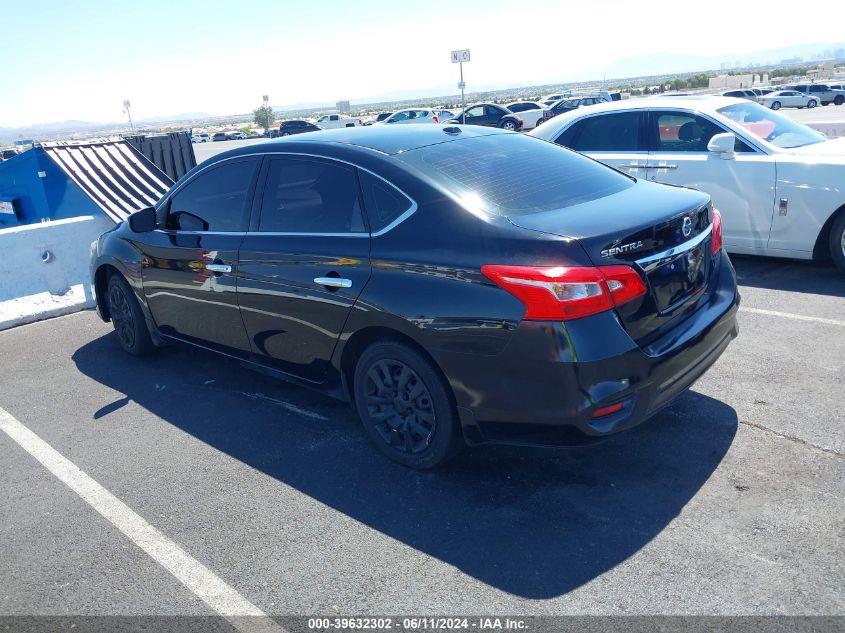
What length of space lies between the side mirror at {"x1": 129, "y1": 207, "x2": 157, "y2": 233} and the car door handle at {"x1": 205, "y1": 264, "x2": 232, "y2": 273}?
0.82 meters

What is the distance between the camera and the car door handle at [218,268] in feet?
15.4

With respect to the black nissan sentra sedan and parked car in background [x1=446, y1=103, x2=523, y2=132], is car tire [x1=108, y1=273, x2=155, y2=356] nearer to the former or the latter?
the black nissan sentra sedan

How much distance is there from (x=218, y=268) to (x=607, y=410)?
2.67 m

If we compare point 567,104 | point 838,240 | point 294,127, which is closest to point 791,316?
point 838,240

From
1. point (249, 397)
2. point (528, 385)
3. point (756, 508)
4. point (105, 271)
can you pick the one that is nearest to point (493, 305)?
point (528, 385)

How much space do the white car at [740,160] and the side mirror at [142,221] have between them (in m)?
4.55

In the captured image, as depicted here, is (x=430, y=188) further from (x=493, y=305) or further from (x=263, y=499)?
(x=263, y=499)

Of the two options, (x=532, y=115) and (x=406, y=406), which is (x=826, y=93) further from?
(x=406, y=406)

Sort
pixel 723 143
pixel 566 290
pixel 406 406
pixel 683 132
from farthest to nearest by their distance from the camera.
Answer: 1. pixel 683 132
2. pixel 723 143
3. pixel 406 406
4. pixel 566 290

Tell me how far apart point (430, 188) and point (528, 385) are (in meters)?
1.13

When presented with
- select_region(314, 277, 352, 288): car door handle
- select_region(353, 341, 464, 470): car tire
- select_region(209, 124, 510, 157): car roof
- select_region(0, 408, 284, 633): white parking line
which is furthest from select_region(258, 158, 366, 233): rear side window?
select_region(0, 408, 284, 633): white parking line

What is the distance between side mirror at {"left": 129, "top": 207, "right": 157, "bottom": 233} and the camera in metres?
5.34

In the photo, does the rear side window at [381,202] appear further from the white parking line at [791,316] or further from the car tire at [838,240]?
the car tire at [838,240]

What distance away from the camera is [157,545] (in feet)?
11.4
